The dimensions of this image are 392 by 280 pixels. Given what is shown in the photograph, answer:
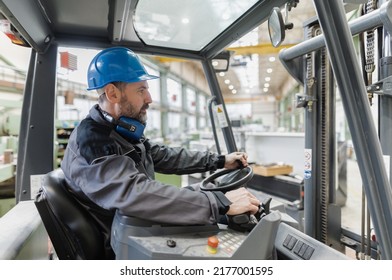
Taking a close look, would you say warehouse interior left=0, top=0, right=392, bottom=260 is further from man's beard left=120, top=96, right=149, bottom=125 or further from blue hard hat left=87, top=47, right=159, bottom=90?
man's beard left=120, top=96, right=149, bottom=125

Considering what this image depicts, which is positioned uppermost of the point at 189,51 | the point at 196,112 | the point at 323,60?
the point at 196,112

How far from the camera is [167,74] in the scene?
11688mm

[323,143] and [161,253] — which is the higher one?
[323,143]

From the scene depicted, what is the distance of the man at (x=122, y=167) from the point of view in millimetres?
1138

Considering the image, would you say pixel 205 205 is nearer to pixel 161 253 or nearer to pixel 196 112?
pixel 161 253

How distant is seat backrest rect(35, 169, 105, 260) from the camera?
4.19 feet

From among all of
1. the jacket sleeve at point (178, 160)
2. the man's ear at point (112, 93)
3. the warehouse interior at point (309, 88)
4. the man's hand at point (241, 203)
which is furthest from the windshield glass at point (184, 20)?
the man's hand at point (241, 203)

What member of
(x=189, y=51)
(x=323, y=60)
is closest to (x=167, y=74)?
(x=189, y=51)

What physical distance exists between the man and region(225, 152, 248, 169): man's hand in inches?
21.9

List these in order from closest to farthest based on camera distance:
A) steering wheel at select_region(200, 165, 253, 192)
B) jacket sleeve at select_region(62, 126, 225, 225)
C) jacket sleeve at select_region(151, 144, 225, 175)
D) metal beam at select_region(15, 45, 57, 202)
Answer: jacket sleeve at select_region(62, 126, 225, 225) → steering wheel at select_region(200, 165, 253, 192) → metal beam at select_region(15, 45, 57, 202) → jacket sleeve at select_region(151, 144, 225, 175)

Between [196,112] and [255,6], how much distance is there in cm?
1742

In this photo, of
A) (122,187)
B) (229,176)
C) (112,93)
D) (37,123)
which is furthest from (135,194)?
(37,123)

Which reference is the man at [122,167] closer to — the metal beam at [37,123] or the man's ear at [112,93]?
the man's ear at [112,93]

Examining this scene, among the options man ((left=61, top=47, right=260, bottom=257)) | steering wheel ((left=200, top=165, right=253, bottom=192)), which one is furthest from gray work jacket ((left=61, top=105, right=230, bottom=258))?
steering wheel ((left=200, top=165, right=253, bottom=192))
